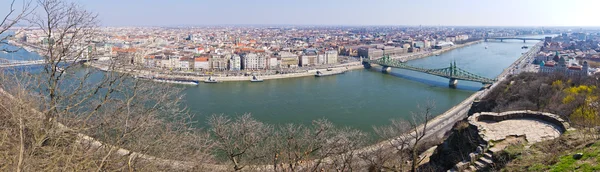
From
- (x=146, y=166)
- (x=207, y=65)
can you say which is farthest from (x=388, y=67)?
(x=146, y=166)

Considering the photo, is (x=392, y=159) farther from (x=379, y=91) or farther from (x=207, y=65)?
(x=207, y=65)

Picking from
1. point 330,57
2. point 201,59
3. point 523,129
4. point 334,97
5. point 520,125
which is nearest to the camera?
point 523,129

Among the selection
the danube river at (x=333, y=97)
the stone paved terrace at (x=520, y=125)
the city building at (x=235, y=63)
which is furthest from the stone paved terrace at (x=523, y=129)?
the city building at (x=235, y=63)

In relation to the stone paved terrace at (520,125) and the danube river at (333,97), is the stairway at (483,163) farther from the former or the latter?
the danube river at (333,97)

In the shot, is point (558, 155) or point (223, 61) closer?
point (558, 155)

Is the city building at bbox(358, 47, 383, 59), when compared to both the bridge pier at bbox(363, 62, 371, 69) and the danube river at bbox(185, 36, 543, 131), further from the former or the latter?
the danube river at bbox(185, 36, 543, 131)

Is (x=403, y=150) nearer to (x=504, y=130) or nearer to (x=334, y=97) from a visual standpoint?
(x=504, y=130)

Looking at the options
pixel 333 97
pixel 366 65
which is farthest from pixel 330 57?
pixel 333 97

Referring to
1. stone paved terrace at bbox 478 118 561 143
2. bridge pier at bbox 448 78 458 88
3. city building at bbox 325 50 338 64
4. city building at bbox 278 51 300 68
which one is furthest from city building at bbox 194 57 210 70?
stone paved terrace at bbox 478 118 561 143
